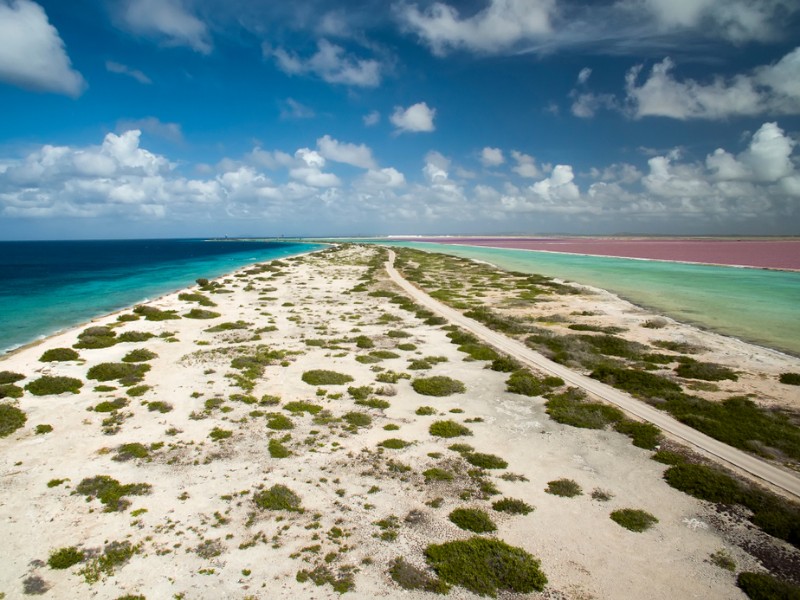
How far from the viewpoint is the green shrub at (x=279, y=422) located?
17812 mm

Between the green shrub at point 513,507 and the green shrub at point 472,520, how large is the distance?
63 cm

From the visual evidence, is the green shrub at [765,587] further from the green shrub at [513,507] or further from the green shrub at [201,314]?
the green shrub at [201,314]

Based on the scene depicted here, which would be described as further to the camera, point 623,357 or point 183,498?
point 623,357

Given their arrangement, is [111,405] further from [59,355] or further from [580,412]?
[580,412]

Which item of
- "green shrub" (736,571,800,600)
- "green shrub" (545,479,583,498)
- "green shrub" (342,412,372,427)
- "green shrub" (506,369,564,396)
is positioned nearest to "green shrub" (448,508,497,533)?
"green shrub" (545,479,583,498)

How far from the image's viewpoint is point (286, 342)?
32.4 metres

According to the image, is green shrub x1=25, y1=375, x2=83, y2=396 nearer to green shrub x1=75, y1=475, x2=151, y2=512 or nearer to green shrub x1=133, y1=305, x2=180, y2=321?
green shrub x1=75, y1=475, x2=151, y2=512

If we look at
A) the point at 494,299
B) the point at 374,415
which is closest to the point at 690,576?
the point at 374,415

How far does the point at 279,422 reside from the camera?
18094mm

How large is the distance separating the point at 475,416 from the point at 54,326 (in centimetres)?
4318

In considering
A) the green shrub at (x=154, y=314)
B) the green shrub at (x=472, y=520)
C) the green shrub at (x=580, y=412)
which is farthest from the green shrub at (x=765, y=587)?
the green shrub at (x=154, y=314)

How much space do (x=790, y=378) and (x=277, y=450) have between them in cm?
2751

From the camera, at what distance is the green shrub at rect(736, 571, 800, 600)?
9.47 meters

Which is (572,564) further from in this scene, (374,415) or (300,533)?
(374,415)
